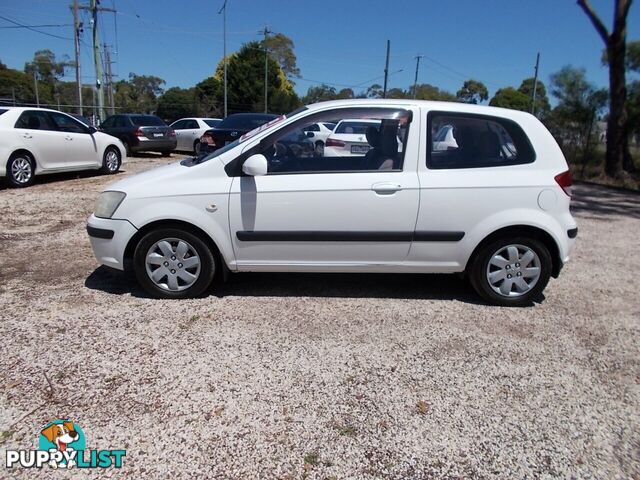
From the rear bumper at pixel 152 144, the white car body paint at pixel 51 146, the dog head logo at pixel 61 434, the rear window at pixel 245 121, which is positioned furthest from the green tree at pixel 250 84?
the dog head logo at pixel 61 434

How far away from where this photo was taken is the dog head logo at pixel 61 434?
7.79 ft

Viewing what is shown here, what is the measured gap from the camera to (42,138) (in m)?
9.11

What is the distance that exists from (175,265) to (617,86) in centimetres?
1460

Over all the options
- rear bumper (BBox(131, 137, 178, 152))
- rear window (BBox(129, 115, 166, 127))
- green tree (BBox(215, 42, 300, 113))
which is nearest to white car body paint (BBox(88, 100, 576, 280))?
rear bumper (BBox(131, 137, 178, 152))

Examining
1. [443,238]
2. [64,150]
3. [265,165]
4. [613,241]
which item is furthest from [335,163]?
[64,150]

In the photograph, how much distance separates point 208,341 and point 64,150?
8.12 meters

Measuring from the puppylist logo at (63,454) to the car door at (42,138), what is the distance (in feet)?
26.3

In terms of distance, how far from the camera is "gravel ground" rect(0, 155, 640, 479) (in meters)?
2.34

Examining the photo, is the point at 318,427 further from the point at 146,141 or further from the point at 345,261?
the point at 146,141

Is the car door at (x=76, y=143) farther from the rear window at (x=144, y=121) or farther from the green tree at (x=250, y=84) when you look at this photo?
Result: the green tree at (x=250, y=84)

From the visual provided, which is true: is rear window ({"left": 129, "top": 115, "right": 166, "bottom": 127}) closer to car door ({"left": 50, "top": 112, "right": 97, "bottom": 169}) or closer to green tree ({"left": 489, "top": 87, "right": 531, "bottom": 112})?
car door ({"left": 50, "top": 112, "right": 97, "bottom": 169})

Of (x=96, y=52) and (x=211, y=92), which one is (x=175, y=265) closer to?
(x=96, y=52)

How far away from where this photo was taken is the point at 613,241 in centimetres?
665

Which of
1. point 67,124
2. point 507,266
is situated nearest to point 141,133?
point 67,124
